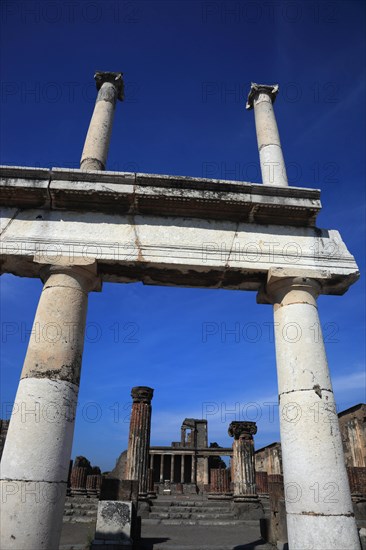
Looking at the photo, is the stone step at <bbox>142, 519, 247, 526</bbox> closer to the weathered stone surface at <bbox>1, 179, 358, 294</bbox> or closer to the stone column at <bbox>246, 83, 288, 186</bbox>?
the weathered stone surface at <bbox>1, 179, 358, 294</bbox>

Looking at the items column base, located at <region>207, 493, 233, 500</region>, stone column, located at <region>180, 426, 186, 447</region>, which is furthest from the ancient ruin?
stone column, located at <region>180, 426, 186, 447</region>

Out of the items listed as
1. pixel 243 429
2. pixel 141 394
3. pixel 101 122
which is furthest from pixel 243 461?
pixel 101 122

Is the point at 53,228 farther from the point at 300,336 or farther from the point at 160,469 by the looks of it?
the point at 160,469

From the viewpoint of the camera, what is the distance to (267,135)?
8.05 meters

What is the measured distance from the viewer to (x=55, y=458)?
4719 millimetres

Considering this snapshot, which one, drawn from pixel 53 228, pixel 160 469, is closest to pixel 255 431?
pixel 53 228

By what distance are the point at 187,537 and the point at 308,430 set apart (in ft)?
30.5

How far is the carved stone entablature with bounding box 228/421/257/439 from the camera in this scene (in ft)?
64.8

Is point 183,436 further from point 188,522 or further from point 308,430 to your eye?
point 308,430

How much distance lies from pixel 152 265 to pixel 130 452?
579 inches

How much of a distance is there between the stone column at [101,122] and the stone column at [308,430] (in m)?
4.01

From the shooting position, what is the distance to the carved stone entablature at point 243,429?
19.8 meters

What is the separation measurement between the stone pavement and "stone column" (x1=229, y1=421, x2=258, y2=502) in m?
2.10

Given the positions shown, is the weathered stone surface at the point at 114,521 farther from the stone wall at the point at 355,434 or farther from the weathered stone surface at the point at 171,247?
the stone wall at the point at 355,434
